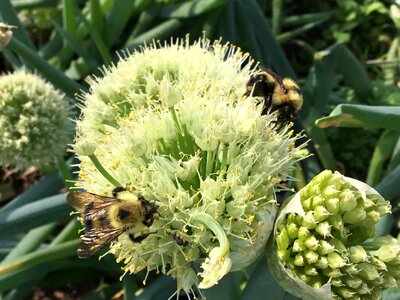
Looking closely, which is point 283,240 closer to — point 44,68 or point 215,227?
point 215,227

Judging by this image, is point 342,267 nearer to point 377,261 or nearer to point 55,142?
point 377,261

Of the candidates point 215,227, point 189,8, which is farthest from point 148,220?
point 189,8

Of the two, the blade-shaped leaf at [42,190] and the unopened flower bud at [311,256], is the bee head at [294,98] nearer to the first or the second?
the unopened flower bud at [311,256]

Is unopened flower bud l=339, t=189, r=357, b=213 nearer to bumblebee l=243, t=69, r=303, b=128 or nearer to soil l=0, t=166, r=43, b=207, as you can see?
bumblebee l=243, t=69, r=303, b=128

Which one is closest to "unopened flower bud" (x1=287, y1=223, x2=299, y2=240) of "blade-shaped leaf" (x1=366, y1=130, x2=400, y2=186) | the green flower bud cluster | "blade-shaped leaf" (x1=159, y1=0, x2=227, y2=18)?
the green flower bud cluster

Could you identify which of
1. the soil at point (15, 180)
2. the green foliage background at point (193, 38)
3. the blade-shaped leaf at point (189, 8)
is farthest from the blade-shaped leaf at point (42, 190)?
the blade-shaped leaf at point (189, 8)
